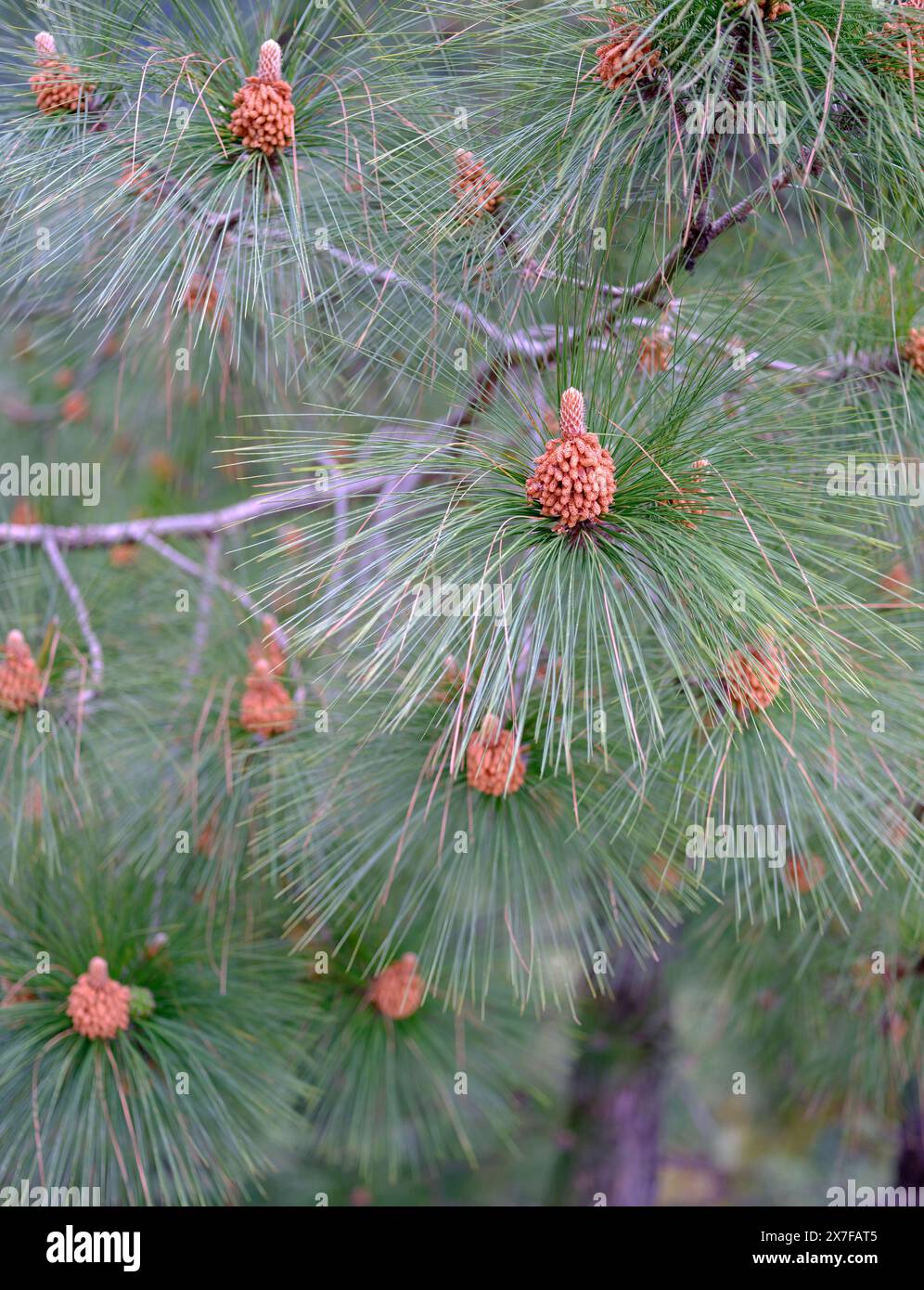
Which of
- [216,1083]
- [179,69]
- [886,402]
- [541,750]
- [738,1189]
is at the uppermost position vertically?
[179,69]

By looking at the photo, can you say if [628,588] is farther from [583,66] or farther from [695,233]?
[583,66]

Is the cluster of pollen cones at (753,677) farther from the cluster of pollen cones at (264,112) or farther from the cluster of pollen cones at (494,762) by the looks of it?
the cluster of pollen cones at (264,112)

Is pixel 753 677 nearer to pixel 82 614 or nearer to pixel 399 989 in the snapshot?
pixel 399 989

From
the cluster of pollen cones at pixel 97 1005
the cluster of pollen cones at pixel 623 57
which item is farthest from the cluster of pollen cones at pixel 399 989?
the cluster of pollen cones at pixel 623 57

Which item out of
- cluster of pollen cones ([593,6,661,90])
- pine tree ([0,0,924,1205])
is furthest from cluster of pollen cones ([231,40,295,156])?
cluster of pollen cones ([593,6,661,90])

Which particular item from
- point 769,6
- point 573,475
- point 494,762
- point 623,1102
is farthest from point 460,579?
point 623,1102

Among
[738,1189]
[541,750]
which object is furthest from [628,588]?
[738,1189]

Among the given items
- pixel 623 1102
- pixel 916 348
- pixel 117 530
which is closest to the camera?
pixel 916 348
